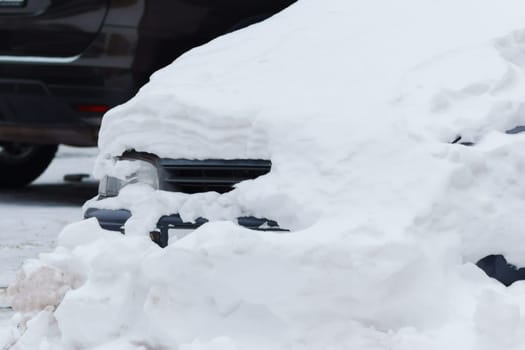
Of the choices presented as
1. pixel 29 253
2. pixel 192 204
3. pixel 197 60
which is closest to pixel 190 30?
pixel 29 253

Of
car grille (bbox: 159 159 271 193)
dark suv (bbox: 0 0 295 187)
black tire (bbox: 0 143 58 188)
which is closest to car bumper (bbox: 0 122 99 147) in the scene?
dark suv (bbox: 0 0 295 187)

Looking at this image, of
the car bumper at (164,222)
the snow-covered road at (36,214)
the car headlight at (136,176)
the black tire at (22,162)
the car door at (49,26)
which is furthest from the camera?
the black tire at (22,162)

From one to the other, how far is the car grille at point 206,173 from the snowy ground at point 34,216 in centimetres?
98

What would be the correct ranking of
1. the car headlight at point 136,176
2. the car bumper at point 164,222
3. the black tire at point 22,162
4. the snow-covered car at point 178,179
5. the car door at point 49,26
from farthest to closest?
the black tire at point 22,162 → the car door at point 49,26 → the car headlight at point 136,176 → the snow-covered car at point 178,179 → the car bumper at point 164,222

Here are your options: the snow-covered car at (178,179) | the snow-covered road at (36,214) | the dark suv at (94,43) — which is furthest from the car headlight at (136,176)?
the dark suv at (94,43)

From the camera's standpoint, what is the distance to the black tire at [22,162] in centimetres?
946

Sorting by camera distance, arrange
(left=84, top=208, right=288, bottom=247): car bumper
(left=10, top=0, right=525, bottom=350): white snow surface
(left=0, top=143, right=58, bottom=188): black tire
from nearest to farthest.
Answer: (left=10, top=0, right=525, bottom=350): white snow surface → (left=84, top=208, right=288, bottom=247): car bumper → (left=0, top=143, right=58, bottom=188): black tire

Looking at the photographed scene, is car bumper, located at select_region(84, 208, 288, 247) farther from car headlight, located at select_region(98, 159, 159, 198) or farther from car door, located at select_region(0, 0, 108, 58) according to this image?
car door, located at select_region(0, 0, 108, 58)

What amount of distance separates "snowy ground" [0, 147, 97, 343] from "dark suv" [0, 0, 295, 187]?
2.22ft

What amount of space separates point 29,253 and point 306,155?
3051 millimetres

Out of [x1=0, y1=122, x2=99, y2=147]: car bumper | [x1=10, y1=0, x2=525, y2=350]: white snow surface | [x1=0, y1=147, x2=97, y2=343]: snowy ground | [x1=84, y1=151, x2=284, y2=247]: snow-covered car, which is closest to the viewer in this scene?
[x1=10, y1=0, x2=525, y2=350]: white snow surface

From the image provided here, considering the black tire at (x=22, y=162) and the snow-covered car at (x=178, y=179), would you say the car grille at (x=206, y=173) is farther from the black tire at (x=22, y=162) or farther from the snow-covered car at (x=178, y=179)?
the black tire at (x=22, y=162)

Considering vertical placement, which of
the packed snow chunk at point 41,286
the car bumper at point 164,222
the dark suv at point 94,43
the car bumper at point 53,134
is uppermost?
the car bumper at point 164,222

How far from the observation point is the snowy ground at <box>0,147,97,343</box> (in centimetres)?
652
